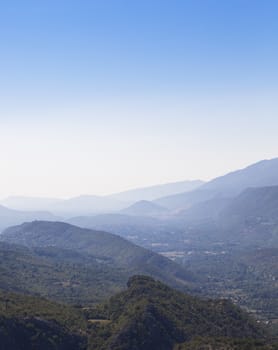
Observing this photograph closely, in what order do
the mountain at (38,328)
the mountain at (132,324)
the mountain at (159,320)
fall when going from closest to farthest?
the mountain at (38,328) < the mountain at (132,324) < the mountain at (159,320)

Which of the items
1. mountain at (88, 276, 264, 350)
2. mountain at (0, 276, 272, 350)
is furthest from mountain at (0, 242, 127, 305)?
mountain at (0, 276, 272, 350)

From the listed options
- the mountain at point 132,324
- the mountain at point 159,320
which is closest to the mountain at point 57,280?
the mountain at point 159,320

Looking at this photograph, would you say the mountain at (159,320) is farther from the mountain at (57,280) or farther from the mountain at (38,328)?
the mountain at (57,280)


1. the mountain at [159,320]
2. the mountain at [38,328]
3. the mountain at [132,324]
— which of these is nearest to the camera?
the mountain at [38,328]

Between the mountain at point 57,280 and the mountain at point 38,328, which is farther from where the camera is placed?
the mountain at point 57,280

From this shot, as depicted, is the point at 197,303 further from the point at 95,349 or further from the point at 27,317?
the point at 27,317

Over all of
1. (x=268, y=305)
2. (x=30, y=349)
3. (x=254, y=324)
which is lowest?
(x=268, y=305)

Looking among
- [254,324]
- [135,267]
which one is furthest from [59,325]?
[135,267]

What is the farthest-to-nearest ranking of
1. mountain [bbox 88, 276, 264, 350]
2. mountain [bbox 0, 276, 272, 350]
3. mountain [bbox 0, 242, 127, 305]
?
Result: mountain [bbox 0, 242, 127, 305], mountain [bbox 88, 276, 264, 350], mountain [bbox 0, 276, 272, 350]

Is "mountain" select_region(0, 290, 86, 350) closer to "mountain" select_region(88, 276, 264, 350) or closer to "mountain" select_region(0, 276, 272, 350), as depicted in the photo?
"mountain" select_region(0, 276, 272, 350)
